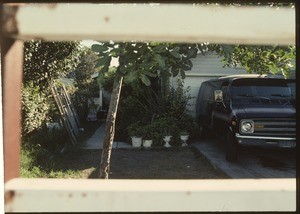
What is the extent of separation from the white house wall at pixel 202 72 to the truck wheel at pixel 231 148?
4698mm

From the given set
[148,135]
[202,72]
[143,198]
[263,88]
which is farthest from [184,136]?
[143,198]

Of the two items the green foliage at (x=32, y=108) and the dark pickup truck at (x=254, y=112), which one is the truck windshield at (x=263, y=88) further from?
the green foliage at (x=32, y=108)

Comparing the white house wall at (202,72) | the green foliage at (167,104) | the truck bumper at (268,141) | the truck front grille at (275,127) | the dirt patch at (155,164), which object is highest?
the white house wall at (202,72)

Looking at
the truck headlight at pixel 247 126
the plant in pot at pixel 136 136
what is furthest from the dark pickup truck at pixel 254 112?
the plant in pot at pixel 136 136

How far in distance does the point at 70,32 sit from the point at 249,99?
716 centimetres

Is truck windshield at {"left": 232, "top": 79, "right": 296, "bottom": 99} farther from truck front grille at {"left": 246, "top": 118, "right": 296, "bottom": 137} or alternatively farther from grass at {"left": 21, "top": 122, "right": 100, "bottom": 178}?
grass at {"left": 21, "top": 122, "right": 100, "bottom": 178}

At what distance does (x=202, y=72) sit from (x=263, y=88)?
490 cm

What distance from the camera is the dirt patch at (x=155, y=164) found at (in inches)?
258

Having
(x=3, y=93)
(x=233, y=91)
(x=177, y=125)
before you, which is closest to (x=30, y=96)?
(x=177, y=125)

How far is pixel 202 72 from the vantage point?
486 inches

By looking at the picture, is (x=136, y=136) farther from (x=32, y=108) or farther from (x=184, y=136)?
(x=32, y=108)

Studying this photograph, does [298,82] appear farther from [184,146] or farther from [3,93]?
[184,146]

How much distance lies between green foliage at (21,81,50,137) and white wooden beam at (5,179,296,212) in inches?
302

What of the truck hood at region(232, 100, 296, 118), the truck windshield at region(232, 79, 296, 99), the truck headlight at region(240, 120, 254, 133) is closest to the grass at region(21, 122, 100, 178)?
the truck headlight at region(240, 120, 254, 133)
